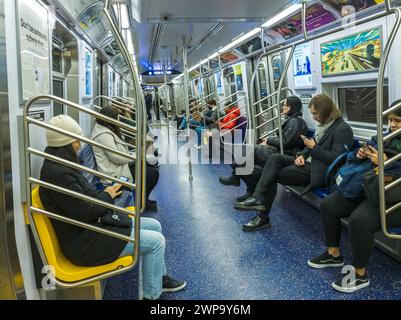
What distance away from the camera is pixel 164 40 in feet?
29.2

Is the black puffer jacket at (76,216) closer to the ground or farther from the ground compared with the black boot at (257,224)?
farther from the ground

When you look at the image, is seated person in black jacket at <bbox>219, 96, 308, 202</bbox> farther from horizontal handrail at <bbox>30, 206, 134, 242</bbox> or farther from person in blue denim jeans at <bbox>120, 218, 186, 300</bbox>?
horizontal handrail at <bbox>30, 206, 134, 242</bbox>

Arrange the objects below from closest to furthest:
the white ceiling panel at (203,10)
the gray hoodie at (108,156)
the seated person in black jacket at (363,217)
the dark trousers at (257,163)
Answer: the seated person in black jacket at (363,217), the gray hoodie at (108,156), the white ceiling panel at (203,10), the dark trousers at (257,163)

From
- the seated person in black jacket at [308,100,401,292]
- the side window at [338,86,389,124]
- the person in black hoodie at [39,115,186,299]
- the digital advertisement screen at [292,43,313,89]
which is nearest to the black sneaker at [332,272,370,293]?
the seated person in black jacket at [308,100,401,292]

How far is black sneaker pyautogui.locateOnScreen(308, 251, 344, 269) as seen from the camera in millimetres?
3293

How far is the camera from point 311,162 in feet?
13.1

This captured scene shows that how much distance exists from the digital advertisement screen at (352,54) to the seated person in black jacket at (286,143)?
695mm

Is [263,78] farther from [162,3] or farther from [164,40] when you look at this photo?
[162,3]

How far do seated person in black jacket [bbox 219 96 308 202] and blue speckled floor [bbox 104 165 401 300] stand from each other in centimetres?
45

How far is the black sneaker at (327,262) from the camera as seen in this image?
3.29 m

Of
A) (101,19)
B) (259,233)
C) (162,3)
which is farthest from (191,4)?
(259,233)

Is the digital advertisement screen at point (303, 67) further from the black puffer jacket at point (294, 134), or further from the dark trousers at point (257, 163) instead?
the dark trousers at point (257, 163)

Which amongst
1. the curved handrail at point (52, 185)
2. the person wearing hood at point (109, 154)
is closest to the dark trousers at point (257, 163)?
the person wearing hood at point (109, 154)

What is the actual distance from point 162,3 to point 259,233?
9.63 ft
